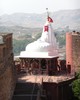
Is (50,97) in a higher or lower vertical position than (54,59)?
lower

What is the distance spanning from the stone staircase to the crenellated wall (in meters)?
0.36

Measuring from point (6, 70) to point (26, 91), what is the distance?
263cm

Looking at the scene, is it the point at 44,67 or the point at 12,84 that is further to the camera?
the point at 44,67

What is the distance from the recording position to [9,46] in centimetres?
2084

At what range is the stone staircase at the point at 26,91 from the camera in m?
20.1

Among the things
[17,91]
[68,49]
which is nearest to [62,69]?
[68,49]

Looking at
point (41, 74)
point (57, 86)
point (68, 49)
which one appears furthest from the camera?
point (68, 49)

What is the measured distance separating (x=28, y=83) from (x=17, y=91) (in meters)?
1.23

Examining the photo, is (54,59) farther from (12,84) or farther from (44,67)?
(12,84)

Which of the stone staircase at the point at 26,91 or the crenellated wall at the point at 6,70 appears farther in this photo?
the stone staircase at the point at 26,91

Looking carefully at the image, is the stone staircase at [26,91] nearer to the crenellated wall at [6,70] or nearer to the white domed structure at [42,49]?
the crenellated wall at [6,70]

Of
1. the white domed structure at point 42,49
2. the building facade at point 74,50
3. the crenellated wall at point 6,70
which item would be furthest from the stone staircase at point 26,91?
the building facade at point 74,50

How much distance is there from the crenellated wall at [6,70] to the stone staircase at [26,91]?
36 cm

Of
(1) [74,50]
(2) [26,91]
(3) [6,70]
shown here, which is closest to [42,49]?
(1) [74,50]
